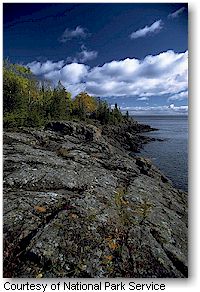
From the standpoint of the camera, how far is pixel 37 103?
912cm

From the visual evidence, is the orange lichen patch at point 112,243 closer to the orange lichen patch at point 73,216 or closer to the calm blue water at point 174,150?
the orange lichen patch at point 73,216

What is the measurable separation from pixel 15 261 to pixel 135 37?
3.29 m

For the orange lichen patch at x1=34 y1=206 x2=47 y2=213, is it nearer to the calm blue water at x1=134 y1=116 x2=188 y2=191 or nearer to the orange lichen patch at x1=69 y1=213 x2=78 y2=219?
the orange lichen patch at x1=69 y1=213 x2=78 y2=219

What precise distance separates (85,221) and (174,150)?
2068 mm

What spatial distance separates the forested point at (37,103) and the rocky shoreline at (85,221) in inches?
54.0

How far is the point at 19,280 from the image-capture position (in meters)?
3.20

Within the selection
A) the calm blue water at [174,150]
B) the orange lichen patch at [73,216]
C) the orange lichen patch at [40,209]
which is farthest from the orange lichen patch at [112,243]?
the calm blue water at [174,150]

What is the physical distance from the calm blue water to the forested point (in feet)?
3.03

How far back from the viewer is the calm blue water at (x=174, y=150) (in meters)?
4.05

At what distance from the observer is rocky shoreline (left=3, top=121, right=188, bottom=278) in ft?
10.4

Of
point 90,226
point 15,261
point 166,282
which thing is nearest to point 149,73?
point 90,226

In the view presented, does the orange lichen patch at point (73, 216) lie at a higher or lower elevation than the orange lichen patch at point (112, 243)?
higher

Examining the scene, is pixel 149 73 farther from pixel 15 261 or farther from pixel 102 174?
pixel 15 261

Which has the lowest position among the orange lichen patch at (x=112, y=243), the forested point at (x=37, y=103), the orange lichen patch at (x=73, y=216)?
the orange lichen patch at (x=112, y=243)
